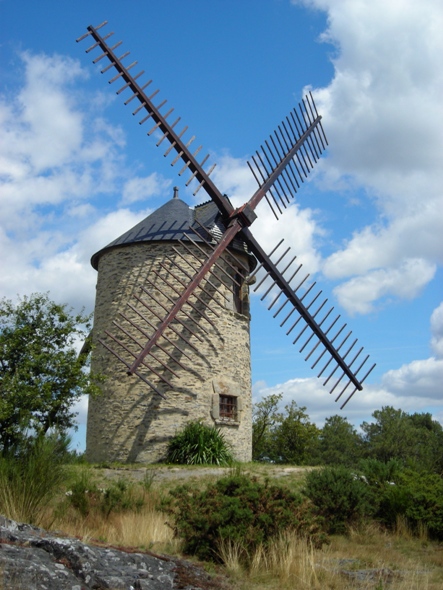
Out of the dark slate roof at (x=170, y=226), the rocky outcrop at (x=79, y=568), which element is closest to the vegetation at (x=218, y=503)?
the rocky outcrop at (x=79, y=568)

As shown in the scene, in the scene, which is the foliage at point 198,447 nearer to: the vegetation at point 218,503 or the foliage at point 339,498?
the vegetation at point 218,503

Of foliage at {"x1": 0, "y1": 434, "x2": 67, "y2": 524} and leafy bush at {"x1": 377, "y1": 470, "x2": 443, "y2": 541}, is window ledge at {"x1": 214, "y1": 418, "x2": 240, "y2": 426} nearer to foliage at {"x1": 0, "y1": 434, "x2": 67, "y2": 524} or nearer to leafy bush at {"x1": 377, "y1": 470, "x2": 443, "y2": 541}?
leafy bush at {"x1": 377, "y1": 470, "x2": 443, "y2": 541}

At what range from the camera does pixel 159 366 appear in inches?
586

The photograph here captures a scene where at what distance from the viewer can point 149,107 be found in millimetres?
14305

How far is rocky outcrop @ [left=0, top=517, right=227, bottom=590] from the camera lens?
14.9 ft

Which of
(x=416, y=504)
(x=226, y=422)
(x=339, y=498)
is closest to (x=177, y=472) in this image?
(x=226, y=422)

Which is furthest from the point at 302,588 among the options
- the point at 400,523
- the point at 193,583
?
the point at 400,523

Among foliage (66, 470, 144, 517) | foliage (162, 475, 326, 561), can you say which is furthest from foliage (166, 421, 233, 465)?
foliage (162, 475, 326, 561)

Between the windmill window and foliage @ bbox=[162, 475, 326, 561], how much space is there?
7566 millimetres

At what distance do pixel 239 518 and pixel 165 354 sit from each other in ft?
27.1

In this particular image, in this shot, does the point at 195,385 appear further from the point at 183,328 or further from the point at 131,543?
the point at 131,543

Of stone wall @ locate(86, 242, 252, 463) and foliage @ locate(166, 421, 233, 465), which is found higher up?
stone wall @ locate(86, 242, 252, 463)

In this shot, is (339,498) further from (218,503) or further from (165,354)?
(165,354)

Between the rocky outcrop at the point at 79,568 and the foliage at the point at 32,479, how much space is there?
132cm
